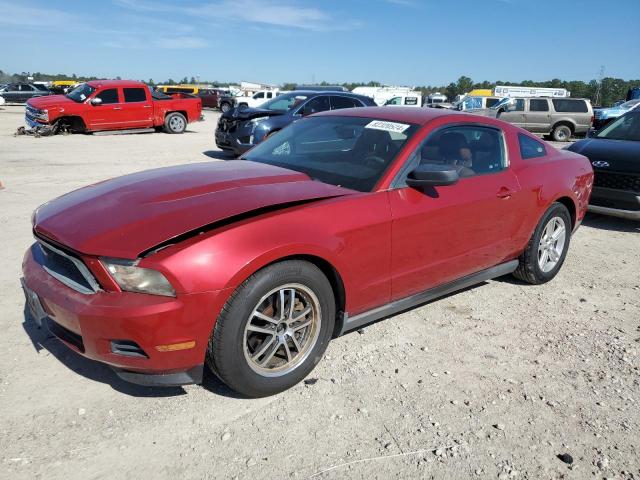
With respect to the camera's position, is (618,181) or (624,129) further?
(624,129)

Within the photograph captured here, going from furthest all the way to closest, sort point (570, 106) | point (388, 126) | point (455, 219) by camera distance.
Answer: point (570, 106)
point (388, 126)
point (455, 219)

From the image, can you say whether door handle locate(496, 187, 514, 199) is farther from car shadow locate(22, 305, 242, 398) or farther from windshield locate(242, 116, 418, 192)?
car shadow locate(22, 305, 242, 398)

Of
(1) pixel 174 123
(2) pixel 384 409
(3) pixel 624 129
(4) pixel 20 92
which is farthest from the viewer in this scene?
(4) pixel 20 92

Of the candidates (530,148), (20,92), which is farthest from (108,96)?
(20,92)

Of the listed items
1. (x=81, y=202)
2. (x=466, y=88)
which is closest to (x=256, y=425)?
(x=81, y=202)

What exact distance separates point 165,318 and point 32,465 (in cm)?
86

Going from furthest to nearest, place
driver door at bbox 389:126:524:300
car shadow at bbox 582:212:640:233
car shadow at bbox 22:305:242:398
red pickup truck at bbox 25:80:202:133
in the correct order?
red pickup truck at bbox 25:80:202:133, car shadow at bbox 582:212:640:233, driver door at bbox 389:126:524:300, car shadow at bbox 22:305:242:398

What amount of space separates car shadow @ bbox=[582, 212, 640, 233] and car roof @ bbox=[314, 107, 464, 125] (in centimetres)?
413

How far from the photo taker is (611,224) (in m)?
7.18

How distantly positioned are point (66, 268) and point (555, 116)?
2134 cm

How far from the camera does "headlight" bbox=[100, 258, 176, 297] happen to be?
2.42m

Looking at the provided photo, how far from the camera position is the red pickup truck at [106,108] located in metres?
15.4

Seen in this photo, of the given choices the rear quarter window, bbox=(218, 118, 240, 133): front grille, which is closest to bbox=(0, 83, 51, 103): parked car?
bbox=(218, 118, 240, 133): front grille

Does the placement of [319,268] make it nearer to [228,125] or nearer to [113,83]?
[228,125]
